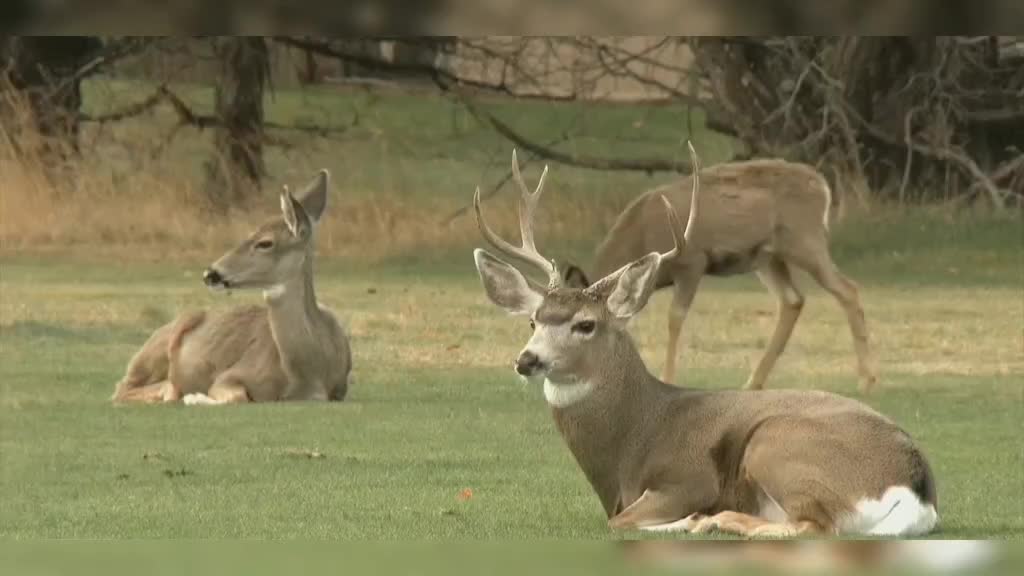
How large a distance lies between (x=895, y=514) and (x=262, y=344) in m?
5.60

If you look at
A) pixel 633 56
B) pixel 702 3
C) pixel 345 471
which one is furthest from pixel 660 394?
pixel 633 56

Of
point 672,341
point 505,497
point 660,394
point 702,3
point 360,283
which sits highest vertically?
point 702,3

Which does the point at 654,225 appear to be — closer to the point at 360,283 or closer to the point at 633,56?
the point at 360,283

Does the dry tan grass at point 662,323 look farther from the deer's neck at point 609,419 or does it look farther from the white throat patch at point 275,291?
the deer's neck at point 609,419

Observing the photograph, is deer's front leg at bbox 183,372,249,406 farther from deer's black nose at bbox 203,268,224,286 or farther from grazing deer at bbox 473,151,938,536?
grazing deer at bbox 473,151,938,536

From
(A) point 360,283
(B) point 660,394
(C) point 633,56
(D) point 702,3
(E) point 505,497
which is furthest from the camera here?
(C) point 633,56

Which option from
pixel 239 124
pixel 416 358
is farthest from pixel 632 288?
pixel 239 124

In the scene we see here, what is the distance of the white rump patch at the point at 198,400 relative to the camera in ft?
31.9

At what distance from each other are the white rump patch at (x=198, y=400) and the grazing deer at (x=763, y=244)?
2.27 m

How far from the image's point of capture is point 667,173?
Answer: 18797mm

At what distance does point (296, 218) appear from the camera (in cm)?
1016

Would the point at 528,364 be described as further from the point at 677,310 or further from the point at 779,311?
the point at 779,311

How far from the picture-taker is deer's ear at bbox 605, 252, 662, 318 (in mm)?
5508

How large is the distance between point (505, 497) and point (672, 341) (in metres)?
4.37
